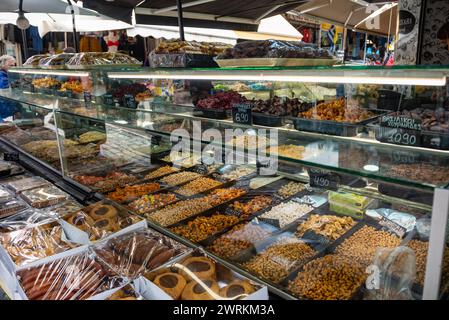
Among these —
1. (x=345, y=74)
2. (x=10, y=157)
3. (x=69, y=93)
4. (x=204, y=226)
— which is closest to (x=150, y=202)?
(x=204, y=226)

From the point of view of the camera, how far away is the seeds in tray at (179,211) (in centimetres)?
227

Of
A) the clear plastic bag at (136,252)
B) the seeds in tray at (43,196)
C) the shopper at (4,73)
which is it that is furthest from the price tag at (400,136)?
the shopper at (4,73)

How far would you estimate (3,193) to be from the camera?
2.60 metres

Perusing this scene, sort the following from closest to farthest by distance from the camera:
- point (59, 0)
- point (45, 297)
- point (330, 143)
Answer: point (45, 297)
point (330, 143)
point (59, 0)

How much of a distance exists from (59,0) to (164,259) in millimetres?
6579

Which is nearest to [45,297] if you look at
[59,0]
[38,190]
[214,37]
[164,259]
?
[164,259]

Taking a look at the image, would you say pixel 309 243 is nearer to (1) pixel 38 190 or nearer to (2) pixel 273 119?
(2) pixel 273 119

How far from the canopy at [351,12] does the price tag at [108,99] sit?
3.92 metres

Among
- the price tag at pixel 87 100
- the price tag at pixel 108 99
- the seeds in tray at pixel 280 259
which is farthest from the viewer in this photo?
the price tag at pixel 87 100

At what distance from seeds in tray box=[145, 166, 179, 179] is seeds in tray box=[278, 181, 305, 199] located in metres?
1.09

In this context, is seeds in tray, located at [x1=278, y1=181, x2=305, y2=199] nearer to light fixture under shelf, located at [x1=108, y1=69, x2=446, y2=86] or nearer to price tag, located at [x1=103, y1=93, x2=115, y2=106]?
light fixture under shelf, located at [x1=108, y1=69, x2=446, y2=86]

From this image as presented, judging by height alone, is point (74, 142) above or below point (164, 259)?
above

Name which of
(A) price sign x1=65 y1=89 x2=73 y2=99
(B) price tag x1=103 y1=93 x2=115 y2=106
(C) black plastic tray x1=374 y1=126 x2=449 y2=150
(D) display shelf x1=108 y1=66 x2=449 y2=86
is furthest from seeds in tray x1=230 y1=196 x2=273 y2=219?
(A) price sign x1=65 y1=89 x2=73 y2=99

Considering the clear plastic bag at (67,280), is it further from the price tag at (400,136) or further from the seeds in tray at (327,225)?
the price tag at (400,136)
